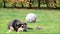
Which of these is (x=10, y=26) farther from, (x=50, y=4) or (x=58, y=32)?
(x=50, y=4)

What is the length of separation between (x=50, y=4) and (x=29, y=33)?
14.2 metres

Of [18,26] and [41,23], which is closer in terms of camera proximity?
[18,26]

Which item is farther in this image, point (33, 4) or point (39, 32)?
point (33, 4)

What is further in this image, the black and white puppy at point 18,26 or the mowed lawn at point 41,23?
the mowed lawn at point 41,23

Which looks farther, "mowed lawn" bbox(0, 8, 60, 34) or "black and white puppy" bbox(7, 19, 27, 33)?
"mowed lawn" bbox(0, 8, 60, 34)

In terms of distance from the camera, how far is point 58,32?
32.0 ft

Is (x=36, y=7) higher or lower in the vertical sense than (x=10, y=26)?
lower

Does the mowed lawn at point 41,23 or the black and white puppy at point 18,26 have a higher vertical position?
the black and white puppy at point 18,26

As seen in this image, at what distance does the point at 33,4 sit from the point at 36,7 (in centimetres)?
50

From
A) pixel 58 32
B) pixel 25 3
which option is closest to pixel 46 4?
pixel 25 3

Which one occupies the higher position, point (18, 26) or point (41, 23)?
point (18, 26)

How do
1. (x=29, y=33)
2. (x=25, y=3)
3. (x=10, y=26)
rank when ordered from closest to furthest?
(x=29, y=33) → (x=10, y=26) → (x=25, y=3)

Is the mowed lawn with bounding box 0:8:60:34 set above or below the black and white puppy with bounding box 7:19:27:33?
below

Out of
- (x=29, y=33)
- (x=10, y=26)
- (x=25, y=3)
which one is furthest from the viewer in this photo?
(x=25, y=3)
